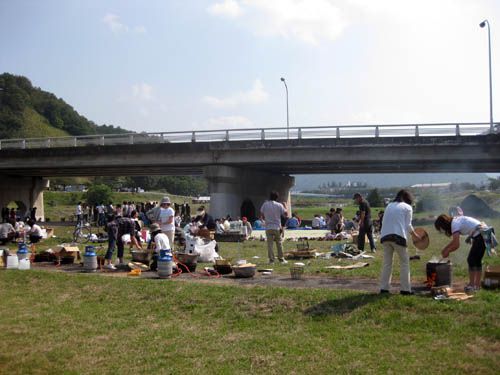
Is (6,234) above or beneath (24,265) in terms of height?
above

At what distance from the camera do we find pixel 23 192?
45.2 m

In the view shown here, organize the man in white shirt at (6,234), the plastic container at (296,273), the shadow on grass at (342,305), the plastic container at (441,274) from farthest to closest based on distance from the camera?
the man in white shirt at (6,234) → the plastic container at (296,273) → the plastic container at (441,274) → the shadow on grass at (342,305)

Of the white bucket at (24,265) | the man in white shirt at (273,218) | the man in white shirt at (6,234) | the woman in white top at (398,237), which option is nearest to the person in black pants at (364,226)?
the man in white shirt at (273,218)

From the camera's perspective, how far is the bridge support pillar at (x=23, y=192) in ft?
141

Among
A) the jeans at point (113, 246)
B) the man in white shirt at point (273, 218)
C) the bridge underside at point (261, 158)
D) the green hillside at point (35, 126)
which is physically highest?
the green hillside at point (35, 126)

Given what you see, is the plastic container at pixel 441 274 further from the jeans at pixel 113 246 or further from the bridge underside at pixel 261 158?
the bridge underside at pixel 261 158

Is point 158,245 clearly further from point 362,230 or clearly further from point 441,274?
point 441,274

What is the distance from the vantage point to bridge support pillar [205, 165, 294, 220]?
33.9m

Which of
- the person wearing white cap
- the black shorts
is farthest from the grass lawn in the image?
the person wearing white cap

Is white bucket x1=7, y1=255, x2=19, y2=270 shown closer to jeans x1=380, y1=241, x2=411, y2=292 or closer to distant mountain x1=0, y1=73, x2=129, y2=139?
jeans x1=380, y1=241, x2=411, y2=292

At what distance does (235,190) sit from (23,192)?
20600mm

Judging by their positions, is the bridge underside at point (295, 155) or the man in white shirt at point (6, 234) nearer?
the man in white shirt at point (6, 234)

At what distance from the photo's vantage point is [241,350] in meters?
7.13

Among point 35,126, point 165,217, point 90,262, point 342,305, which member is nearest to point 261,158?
point 165,217
